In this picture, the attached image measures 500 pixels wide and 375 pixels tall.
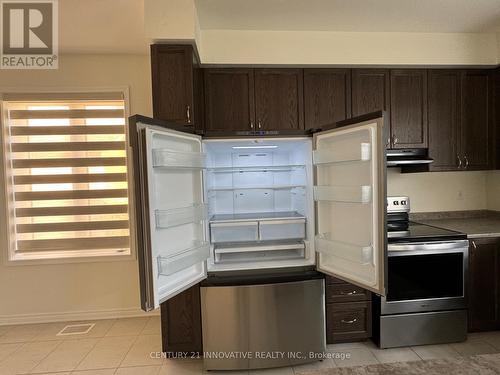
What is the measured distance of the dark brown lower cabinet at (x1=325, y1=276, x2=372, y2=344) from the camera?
235 centimetres

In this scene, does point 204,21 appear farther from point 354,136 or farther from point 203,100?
point 354,136

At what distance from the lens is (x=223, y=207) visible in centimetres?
250

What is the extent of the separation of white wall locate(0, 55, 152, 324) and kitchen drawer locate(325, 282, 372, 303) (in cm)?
188

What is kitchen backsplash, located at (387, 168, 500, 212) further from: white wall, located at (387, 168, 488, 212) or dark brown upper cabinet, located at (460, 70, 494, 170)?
dark brown upper cabinet, located at (460, 70, 494, 170)

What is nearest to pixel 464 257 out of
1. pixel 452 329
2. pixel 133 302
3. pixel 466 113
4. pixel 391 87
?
pixel 452 329

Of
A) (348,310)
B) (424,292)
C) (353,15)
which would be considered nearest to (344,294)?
(348,310)

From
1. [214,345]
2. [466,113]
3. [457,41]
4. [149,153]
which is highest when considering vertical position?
[457,41]

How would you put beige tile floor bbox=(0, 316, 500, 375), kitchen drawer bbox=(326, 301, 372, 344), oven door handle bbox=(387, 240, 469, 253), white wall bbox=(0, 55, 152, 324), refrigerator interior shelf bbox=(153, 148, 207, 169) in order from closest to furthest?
refrigerator interior shelf bbox=(153, 148, 207, 169)
beige tile floor bbox=(0, 316, 500, 375)
oven door handle bbox=(387, 240, 469, 253)
kitchen drawer bbox=(326, 301, 372, 344)
white wall bbox=(0, 55, 152, 324)

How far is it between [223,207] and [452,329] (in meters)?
2.04

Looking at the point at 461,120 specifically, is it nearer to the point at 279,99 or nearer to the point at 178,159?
the point at 279,99

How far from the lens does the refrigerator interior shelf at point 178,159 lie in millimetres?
1533

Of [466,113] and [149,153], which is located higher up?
[466,113]

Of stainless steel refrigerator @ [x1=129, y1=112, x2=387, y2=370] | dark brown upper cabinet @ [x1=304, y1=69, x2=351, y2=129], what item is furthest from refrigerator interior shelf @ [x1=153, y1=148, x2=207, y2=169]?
dark brown upper cabinet @ [x1=304, y1=69, x2=351, y2=129]

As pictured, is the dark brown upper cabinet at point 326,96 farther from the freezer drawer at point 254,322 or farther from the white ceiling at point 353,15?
the freezer drawer at point 254,322
